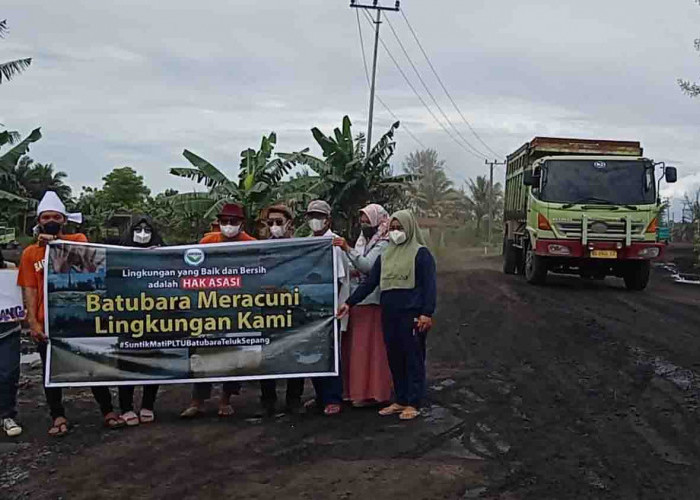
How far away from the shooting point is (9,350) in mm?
7121

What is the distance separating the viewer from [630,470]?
19.0 ft

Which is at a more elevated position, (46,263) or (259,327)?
(46,263)

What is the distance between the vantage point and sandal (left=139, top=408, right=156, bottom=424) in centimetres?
729

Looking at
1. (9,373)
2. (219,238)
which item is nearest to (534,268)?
(219,238)

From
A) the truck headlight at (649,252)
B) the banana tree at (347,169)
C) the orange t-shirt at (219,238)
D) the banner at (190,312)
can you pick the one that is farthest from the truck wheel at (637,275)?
the orange t-shirt at (219,238)

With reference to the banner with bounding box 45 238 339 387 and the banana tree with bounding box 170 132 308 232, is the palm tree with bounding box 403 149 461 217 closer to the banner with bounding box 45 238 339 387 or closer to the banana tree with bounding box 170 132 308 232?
the banana tree with bounding box 170 132 308 232

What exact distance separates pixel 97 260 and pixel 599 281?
56.5ft

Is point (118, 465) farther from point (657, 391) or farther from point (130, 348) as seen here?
point (657, 391)

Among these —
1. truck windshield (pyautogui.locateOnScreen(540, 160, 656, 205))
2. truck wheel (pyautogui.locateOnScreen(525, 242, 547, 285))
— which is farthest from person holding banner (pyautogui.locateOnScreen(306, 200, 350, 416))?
truck wheel (pyautogui.locateOnScreen(525, 242, 547, 285))

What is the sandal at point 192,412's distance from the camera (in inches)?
293

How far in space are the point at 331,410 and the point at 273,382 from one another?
0.64m

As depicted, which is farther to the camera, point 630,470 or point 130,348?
point 130,348

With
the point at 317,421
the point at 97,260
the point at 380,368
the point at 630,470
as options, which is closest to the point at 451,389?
the point at 380,368

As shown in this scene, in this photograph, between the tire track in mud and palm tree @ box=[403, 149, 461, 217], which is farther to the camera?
palm tree @ box=[403, 149, 461, 217]
